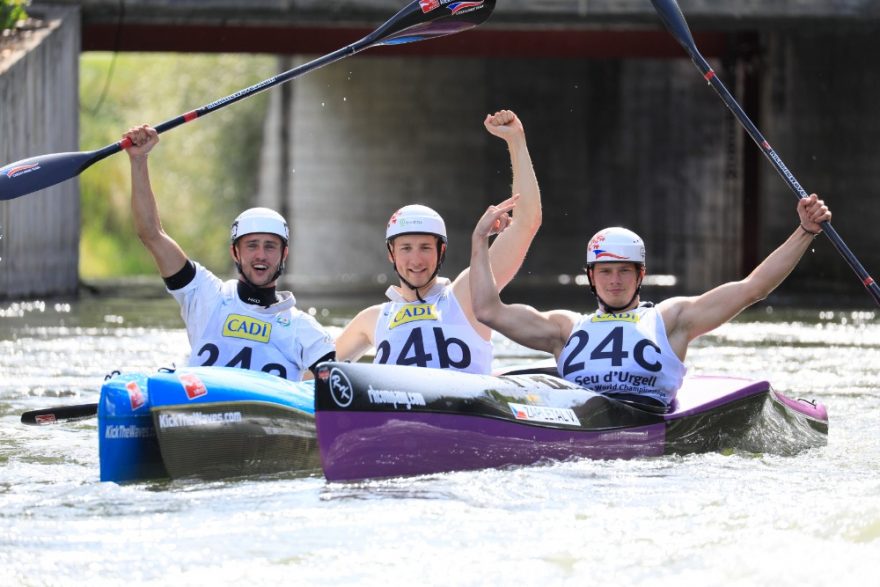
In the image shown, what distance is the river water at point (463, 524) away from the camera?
4.63m

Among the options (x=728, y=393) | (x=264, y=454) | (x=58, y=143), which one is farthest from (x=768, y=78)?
(x=264, y=454)

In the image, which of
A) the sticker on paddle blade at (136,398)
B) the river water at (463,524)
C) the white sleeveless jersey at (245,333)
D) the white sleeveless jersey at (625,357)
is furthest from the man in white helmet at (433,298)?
the sticker on paddle blade at (136,398)

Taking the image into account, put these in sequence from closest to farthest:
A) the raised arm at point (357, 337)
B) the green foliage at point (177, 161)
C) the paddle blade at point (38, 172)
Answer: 1. the raised arm at point (357, 337)
2. the paddle blade at point (38, 172)
3. the green foliage at point (177, 161)

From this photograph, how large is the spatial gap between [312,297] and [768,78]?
629cm

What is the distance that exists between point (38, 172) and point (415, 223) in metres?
2.20

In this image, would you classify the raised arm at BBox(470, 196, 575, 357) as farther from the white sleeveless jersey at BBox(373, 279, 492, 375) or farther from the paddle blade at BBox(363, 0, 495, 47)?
the paddle blade at BBox(363, 0, 495, 47)

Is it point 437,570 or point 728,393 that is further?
point 728,393

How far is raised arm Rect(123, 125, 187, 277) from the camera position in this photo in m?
6.57

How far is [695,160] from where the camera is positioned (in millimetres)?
22250

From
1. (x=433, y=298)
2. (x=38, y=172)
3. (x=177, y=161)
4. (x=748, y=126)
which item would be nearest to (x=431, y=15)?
(x=748, y=126)

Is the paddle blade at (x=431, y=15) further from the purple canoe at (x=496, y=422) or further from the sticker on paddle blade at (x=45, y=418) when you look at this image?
the sticker on paddle blade at (x=45, y=418)

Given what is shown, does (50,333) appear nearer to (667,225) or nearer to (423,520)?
(423,520)

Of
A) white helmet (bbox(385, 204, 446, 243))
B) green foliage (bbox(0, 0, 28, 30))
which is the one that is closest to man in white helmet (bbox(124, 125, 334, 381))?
white helmet (bbox(385, 204, 446, 243))

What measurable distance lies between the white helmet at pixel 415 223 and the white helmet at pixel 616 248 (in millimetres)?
685
